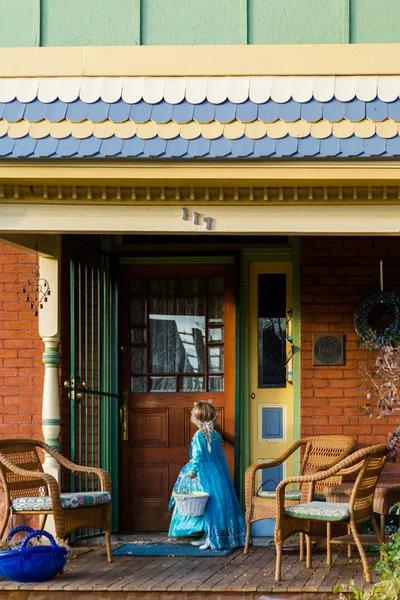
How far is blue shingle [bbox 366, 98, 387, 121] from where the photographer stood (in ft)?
24.6

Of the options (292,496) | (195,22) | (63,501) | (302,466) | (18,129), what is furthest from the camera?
(302,466)

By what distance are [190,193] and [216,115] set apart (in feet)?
2.04

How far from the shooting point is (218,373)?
9.80m

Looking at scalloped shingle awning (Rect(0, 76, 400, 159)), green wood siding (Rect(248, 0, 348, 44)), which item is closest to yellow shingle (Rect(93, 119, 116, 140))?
scalloped shingle awning (Rect(0, 76, 400, 159))

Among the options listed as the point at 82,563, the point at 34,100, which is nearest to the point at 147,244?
the point at 34,100

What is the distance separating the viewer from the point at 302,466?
889 centimetres

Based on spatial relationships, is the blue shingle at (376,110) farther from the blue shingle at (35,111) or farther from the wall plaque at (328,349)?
the wall plaque at (328,349)

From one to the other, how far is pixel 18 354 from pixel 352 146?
3624 millimetres

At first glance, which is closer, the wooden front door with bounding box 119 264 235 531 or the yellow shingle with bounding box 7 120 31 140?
the yellow shingle with bounding box 7 120 31 140

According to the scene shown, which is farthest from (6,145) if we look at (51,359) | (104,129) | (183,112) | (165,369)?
(165,369)

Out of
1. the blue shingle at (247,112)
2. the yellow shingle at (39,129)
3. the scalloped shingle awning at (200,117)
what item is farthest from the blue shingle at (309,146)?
the yellow shingle at (39,129)

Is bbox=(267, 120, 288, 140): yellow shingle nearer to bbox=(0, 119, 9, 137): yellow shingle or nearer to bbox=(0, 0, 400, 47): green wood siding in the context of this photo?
bbox=(0, 0, 400, 47): green wood siding

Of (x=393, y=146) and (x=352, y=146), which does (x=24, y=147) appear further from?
(x=393, y=146)

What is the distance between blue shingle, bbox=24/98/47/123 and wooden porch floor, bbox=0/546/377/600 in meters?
3.25
